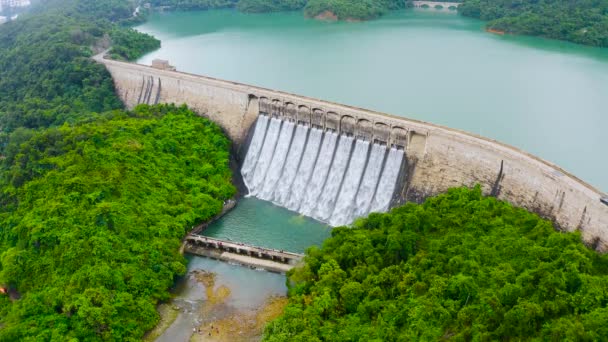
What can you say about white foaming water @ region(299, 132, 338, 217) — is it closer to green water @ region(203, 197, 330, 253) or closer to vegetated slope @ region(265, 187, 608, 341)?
green water @ region(203, 197, 330, 253)

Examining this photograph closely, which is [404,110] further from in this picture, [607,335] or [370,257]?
[607,335]

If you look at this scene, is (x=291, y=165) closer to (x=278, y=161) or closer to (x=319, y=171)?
(x=278, y=161)

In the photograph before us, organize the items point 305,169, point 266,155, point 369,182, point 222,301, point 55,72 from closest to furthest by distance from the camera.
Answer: point 222,301 → point 369,182 → point 305,169 → point 266,155 → point 55,72

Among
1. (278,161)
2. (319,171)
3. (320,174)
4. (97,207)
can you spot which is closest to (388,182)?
(320,174)

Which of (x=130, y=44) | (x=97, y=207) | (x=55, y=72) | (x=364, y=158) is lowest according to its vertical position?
(x=97, y=207)

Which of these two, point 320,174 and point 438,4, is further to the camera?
point 438,4

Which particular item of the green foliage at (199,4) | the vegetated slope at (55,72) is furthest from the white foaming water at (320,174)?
the green foliage at (199,4)

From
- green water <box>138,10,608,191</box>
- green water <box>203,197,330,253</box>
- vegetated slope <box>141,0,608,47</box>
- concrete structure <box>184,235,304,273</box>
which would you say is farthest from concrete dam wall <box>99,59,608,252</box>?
vegetated slope <box>141,0,608,47</box>
